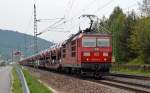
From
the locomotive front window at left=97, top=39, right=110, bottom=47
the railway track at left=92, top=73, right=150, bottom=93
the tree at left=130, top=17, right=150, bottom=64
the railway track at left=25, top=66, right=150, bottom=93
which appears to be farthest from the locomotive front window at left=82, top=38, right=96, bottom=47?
the tree at left=130, top=17, right=150, bottom=64

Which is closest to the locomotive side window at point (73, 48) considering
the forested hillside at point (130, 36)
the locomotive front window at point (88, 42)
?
the locomotive front window at point (88, 42)

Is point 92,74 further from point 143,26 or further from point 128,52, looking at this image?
point 128,52

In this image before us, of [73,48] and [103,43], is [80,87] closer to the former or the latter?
[103,43]

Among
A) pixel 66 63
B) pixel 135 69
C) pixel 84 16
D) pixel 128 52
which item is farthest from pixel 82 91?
pixel 128 52

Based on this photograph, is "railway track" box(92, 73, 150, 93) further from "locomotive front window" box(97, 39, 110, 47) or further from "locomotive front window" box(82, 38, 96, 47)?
"locomotive front window" box(82, 38, 96, 47)

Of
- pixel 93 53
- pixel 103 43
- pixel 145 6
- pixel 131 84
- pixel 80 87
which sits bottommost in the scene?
pixel 80 87

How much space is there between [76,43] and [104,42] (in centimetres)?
216

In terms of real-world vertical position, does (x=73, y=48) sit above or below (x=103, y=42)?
below

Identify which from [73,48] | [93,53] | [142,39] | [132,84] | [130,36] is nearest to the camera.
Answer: [132,84]

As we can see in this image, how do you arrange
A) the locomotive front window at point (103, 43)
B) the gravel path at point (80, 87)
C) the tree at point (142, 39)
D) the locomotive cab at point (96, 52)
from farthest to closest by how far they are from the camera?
the tree at point (142, 39) → the locomotive front window at point (103, 43) → the locomotive cab at point (96, 52) → the gravel path at point (80, 87)

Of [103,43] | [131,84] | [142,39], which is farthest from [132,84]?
[142,39]

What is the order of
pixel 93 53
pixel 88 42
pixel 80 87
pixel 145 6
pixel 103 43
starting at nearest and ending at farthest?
pixel 80 87 < pixel 93 53 < pixel 88 42 < pixel 103 43 < pixel 145 6

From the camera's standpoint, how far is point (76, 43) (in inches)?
1427

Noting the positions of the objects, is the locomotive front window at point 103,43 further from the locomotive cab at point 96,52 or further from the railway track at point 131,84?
the railway track at point 131,84
